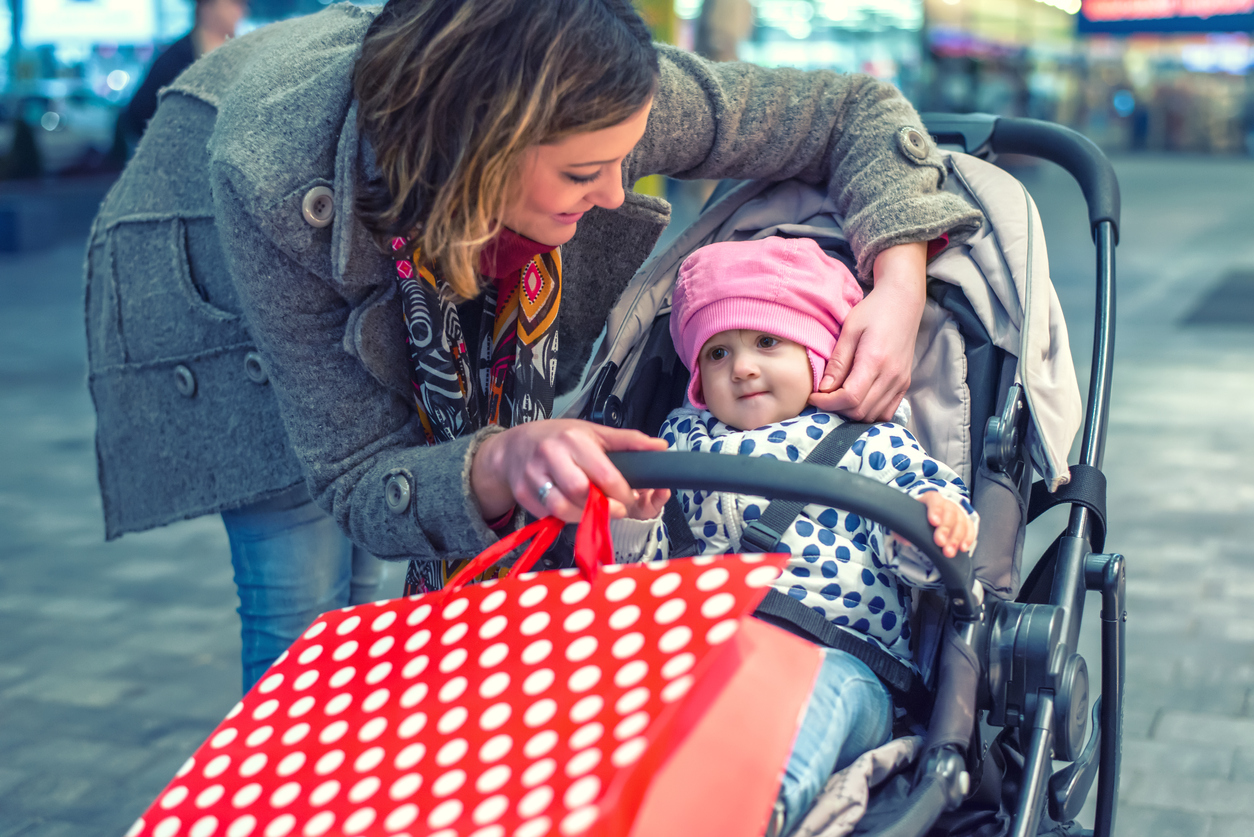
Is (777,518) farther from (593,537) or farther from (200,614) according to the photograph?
→ (200,614)

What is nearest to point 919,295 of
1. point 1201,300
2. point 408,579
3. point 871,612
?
point 871,612

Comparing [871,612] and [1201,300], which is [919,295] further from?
[1201,300]

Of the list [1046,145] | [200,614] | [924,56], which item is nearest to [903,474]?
[1046,145]

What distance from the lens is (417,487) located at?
143cm

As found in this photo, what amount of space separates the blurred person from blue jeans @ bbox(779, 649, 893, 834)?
9.20 ft

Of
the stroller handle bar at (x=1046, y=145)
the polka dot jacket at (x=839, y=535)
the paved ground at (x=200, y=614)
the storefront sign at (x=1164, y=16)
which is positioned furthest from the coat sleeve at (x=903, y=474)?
the storefront sign at (x=1164, y=16)

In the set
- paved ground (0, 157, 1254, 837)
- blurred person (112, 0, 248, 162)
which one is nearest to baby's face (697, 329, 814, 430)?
paved ground (0, 157, 1254, 837)

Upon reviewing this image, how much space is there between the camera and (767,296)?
5.77 feet

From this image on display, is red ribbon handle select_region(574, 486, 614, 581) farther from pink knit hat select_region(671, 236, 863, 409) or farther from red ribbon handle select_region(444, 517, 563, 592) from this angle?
pink knit hat select_region(671, 236, 863, 409)

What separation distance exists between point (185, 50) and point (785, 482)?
3058mm

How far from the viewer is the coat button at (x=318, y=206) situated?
1.41 meters

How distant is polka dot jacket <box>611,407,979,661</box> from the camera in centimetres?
160

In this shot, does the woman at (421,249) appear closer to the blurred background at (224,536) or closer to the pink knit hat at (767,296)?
the pink knit hat at (767,296)

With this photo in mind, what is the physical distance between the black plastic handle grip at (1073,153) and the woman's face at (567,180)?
0.99 metres
